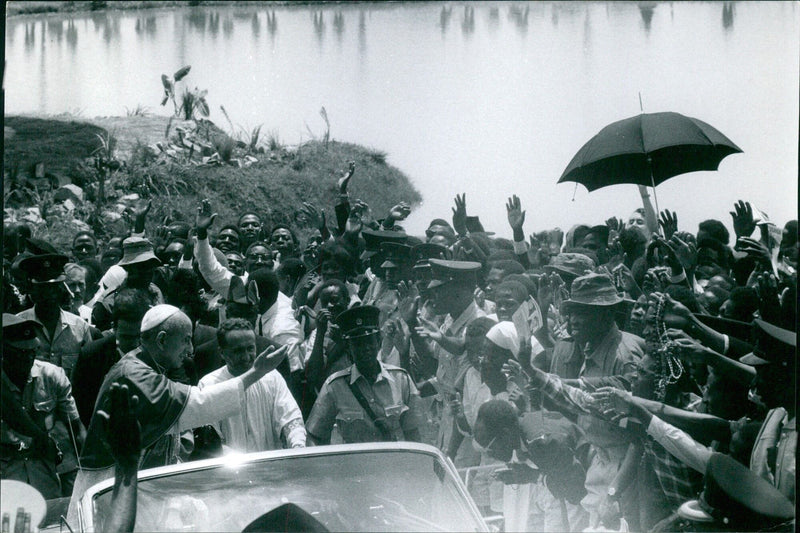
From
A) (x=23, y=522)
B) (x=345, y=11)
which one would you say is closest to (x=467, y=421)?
(x=23, y=522)

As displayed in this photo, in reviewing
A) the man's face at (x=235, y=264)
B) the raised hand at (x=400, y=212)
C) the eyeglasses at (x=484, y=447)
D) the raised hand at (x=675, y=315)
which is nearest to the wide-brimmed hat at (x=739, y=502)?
the raised hand at (x=675, y=315)

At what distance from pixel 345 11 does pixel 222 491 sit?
19.8 feet

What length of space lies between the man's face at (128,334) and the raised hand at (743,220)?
14.6 feet

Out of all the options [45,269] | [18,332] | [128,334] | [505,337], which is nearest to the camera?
[18,332]

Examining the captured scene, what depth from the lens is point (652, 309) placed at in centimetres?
506

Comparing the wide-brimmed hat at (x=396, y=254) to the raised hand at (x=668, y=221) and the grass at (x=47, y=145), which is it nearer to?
the raised hand at (x=668, y=221)

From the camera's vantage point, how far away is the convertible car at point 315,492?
10.3ft

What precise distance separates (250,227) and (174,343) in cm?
418

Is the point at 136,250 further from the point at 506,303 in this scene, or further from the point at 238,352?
the point at 506,303

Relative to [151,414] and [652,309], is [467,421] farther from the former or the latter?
[151,414]

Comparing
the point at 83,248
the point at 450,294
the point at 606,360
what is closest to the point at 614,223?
the point at 450,294

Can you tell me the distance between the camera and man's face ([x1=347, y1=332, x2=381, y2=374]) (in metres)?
5.20

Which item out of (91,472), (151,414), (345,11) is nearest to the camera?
(151,414)

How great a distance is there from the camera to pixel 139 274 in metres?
6.79
